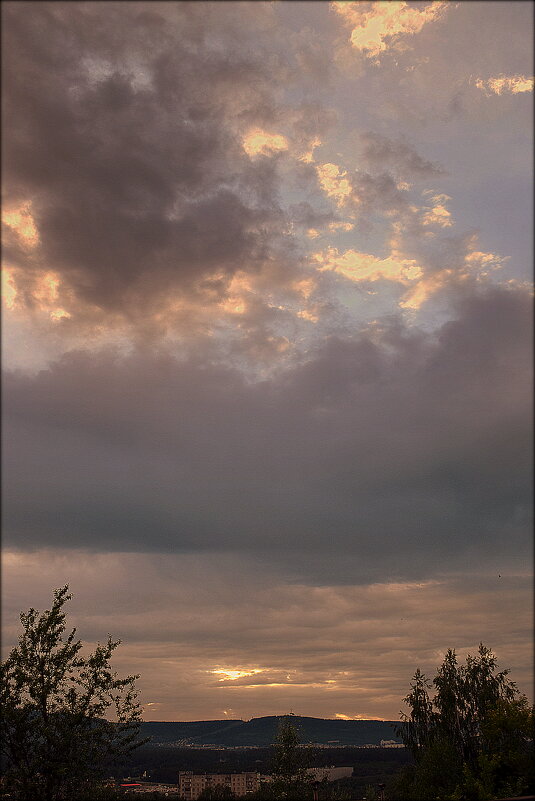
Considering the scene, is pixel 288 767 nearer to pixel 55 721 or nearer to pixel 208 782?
pixel 55 721

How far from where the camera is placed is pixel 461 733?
43.3 m

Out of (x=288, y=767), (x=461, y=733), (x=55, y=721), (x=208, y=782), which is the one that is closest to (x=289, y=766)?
(x=288, y=767)

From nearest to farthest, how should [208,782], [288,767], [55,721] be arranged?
[55,721] → [288,767] → [208,782]

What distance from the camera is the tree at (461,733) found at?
29.7m

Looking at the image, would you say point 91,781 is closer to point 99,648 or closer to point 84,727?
point 84,727

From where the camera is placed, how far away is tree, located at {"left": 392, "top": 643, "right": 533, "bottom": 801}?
2966 cm

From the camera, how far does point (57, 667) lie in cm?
2428

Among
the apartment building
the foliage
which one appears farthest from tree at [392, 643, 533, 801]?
the apartment building

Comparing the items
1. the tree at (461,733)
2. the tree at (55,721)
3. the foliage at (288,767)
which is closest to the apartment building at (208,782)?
the foliage at (288,767)

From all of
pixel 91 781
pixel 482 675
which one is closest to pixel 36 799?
pixel 91 781

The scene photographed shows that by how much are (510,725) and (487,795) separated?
3.41 metres

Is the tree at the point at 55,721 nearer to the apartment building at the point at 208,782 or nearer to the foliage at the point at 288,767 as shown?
the foliage at the point at 288,767

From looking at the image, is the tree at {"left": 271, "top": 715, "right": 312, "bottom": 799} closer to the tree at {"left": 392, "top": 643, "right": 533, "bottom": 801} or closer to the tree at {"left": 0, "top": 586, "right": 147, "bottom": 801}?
the tree at {"left": 392, "top": 643, "right": 533, "bottom": 801}

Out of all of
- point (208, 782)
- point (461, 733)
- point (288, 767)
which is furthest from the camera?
point (208, 782)
